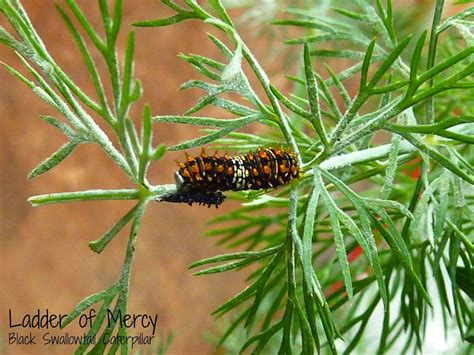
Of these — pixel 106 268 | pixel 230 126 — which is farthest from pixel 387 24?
pixel 106 268

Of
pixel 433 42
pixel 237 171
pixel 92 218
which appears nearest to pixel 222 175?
pixel 237 171

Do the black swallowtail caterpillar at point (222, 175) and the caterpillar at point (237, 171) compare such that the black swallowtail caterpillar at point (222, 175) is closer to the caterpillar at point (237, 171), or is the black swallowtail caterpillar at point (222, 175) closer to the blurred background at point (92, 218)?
the caterpillar at point (237, 171)

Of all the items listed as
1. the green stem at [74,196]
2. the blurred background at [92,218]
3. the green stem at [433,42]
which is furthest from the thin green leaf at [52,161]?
the blurred background at [92,218]

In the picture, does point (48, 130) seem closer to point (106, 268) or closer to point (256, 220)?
point (106, 268)

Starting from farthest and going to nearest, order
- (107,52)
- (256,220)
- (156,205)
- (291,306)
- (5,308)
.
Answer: (156,205), (5,308), (256,220), (291,306), (107,52)

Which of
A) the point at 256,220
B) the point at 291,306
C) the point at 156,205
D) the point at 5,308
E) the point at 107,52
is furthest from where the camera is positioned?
the point at 156,205

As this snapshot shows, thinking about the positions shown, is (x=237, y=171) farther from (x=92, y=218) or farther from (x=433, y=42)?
(x=92, y=218)

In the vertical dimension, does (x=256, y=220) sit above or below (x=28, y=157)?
below
